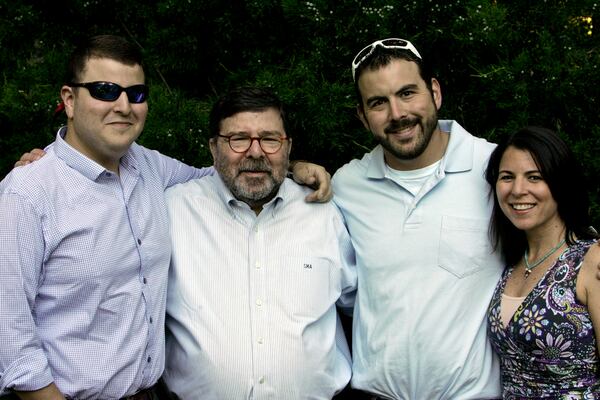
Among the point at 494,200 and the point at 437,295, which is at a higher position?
the point at 494,200

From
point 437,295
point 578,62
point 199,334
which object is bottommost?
point 199,334

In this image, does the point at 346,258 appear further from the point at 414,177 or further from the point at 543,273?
the point at 543,273

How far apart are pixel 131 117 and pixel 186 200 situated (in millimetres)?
540

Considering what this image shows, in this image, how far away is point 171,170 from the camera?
128 inches

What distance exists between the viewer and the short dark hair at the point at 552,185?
278cm

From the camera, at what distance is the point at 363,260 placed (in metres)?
3.16

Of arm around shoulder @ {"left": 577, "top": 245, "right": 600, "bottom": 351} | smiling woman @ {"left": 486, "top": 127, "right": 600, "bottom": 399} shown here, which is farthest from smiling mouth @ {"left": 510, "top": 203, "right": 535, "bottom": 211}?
arm around shoulder @ {"left": 577, "top": 245, "right": 600, "bottom": 351}

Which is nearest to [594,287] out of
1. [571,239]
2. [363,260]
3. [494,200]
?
[571,239]

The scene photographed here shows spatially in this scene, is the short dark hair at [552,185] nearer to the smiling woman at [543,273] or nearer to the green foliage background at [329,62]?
the smiling woman at [543,273]

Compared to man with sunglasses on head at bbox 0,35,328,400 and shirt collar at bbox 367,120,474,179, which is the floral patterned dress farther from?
man with sunglasses on head at bbox 0,35,328,400

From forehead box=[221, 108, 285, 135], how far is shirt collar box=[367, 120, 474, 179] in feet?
1.48

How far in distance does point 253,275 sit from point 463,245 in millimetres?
877

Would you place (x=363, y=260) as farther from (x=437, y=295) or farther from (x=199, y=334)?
(x=199, y=334)

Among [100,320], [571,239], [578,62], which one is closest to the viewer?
[100,320]
